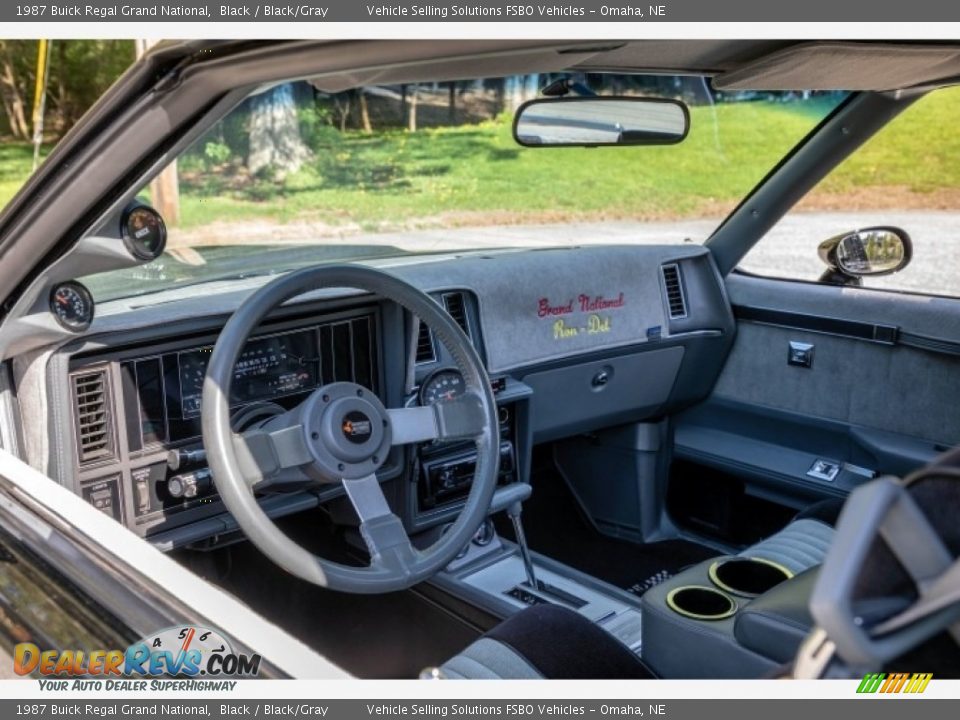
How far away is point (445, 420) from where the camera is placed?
2.75 m

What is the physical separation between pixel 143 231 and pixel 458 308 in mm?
1679

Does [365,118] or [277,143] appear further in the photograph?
[277,143]

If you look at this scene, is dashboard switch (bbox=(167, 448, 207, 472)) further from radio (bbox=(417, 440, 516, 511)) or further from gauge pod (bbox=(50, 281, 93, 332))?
radio (bbox=(417, 440, 516, 511))

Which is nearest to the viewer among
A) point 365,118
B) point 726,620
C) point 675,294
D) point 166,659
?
point 166,659

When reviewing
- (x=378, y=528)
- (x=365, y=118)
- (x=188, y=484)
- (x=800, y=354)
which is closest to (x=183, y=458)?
(x=188, y=484)

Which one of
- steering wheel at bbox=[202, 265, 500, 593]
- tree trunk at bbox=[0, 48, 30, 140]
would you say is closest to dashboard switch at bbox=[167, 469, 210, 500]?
steering wheel at bbox=[202, 265, 500, 593]

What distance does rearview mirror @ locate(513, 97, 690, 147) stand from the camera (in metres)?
3.32

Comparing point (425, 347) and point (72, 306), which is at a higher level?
point (72, 306)

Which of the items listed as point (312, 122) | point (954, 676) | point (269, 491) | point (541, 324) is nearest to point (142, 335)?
point (269, 491)

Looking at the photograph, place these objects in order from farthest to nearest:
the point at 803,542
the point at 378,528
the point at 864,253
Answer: the point at 864,253 < the point at 803,542 < the point at 378,528

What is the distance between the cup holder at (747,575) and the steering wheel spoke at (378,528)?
0.78m

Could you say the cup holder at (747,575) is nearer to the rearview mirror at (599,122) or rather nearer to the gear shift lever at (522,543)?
the gear shift lever at (522,543)

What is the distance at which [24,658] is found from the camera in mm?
1653

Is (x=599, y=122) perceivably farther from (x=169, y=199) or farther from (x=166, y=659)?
(x=169, y=199)
